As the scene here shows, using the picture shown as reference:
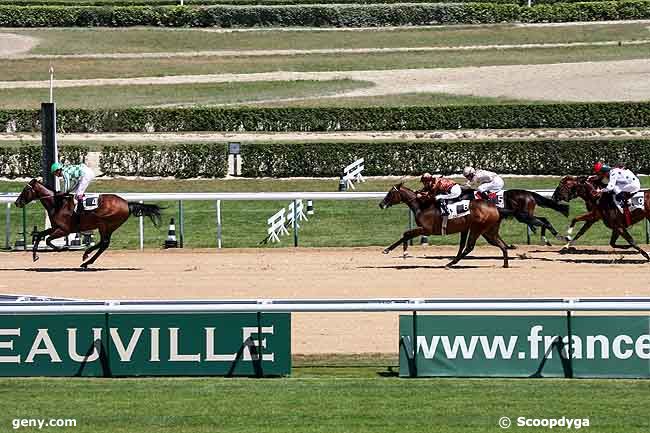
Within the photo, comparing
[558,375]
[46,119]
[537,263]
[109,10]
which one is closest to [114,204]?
[46,119]

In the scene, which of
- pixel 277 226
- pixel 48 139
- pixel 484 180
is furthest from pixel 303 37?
pixel 484 180

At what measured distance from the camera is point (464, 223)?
19.1 metres

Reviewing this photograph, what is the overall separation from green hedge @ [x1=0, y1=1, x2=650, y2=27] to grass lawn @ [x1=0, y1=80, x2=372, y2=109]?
11.5 m

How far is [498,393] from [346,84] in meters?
33.3

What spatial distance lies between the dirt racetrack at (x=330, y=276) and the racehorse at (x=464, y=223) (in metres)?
0.33

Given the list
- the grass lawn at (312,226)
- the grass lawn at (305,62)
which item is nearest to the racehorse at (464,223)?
the grass lawn at (312,226)

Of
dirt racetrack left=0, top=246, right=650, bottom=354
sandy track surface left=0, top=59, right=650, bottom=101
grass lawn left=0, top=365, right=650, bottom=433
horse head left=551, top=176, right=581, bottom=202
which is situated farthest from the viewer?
sandy track surface left=0, top=59, right=650, bottom=101

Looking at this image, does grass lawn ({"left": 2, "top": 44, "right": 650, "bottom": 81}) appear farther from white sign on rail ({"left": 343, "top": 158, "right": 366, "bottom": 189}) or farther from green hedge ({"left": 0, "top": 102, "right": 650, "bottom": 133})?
white sign on rail ({"left": 343, "top": 158, "right": 366, "bottom": 189})

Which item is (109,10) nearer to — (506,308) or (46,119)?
(46,119)

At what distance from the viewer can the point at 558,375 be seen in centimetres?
1212

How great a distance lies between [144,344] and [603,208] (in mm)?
9133

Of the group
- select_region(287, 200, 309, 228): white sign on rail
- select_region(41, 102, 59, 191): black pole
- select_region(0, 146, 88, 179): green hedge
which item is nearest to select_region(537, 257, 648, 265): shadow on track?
select_region(287, 200, 309, 228): white sign on rail

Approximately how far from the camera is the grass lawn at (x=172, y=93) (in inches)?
1635

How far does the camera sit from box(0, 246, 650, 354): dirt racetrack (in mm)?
16891
